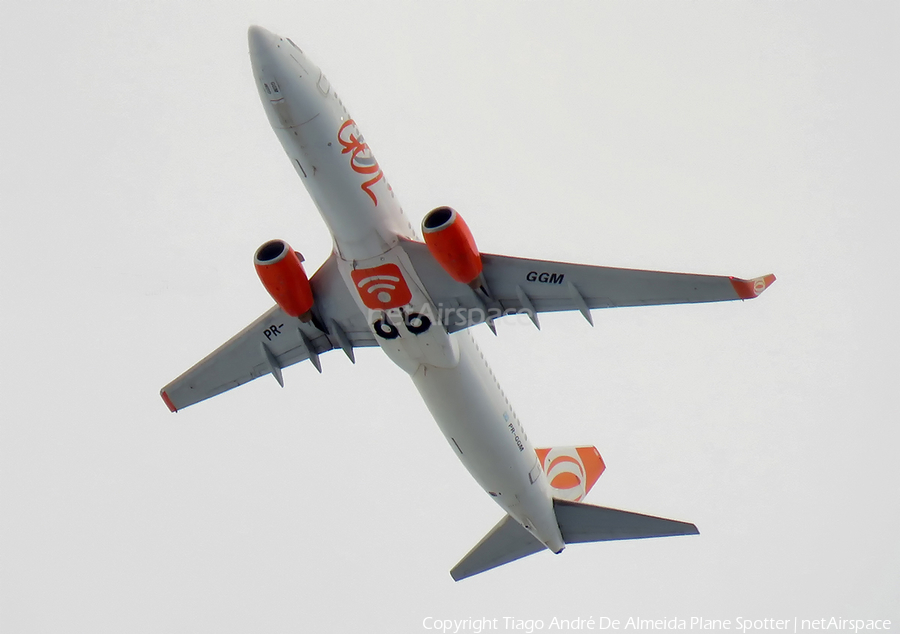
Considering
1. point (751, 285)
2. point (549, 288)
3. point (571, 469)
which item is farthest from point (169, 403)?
point (751, 285)

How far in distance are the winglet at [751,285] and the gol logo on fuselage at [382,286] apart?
766 centimetres

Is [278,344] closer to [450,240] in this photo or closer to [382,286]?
[382,286]

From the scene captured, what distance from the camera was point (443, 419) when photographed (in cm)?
2827

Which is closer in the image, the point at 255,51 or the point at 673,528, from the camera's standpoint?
the point at 255,51

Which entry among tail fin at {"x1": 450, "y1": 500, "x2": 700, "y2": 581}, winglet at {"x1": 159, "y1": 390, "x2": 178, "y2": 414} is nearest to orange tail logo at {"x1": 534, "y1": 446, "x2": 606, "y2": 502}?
tail fin at {"x1": 450, "y1": 500, "x2": 700, "y2": 581}

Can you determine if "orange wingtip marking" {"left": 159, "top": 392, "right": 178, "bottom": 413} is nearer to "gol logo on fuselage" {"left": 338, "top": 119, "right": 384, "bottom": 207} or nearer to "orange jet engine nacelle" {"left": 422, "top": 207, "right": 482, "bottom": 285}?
"gol logo on fuselage" {"left": 338, "top": 119, "right": 384, "bottom": 207}

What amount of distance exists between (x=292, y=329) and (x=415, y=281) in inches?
187

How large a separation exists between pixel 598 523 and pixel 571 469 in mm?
2454

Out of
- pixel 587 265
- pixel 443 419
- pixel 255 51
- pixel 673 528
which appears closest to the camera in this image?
pixel 255 51

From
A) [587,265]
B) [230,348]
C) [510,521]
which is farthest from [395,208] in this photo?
[510,521]

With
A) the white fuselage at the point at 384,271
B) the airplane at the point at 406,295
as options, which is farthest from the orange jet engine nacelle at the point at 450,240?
the white fuselage at the point at 384,271

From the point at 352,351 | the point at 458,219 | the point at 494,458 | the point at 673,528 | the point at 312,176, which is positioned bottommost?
the point at 673,528

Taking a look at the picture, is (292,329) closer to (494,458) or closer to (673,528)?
(494,458)

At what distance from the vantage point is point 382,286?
2606 cm
